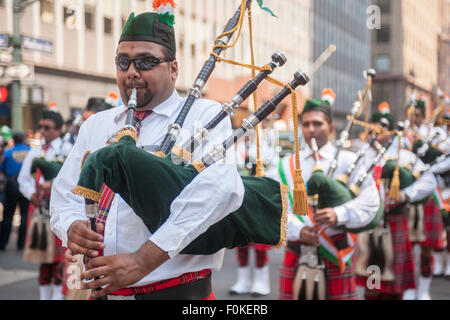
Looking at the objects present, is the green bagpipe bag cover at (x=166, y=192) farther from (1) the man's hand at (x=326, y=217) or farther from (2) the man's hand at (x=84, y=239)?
(1) the man's hand at (x=326, y=217)

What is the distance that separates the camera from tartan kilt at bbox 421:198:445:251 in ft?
23.5

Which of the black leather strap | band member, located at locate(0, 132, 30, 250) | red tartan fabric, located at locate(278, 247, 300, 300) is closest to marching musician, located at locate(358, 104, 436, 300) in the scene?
red tartan fabric, located at locate(278, 247, 300, 300)

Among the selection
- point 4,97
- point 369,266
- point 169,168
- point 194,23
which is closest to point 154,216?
point 169,168

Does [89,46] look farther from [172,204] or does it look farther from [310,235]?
[172,204]

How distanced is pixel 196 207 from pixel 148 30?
72cm

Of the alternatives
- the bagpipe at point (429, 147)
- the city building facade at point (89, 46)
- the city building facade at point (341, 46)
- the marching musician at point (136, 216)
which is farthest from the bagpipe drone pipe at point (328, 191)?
the city building facade at point (341, 46)

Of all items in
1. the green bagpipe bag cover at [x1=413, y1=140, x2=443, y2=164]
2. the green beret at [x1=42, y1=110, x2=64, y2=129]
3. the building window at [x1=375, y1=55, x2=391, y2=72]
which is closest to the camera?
the green beret at [x1=42, y1=110, x2=64, y2=129]

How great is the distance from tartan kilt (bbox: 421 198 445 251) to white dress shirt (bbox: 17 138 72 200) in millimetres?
4255

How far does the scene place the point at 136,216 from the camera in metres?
2.13

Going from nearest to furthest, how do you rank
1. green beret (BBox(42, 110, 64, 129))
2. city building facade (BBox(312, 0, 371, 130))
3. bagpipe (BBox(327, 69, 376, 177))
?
1. bagpipe (BBox(327, 69, 376, 177))
2. green beret (BBox(42, 110, 64, 129))
3. city building facade (BBox(312, 0, 371, 130))

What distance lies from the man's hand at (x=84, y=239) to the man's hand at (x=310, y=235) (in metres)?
2.01

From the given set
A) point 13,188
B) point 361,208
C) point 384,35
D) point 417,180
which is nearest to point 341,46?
point 384,35

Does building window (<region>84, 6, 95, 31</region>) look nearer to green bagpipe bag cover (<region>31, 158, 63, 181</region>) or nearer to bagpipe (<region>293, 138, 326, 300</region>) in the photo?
green bagpipe bag cover (<region>31, 158, 63, 181</region>)

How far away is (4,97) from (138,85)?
15.0 m
